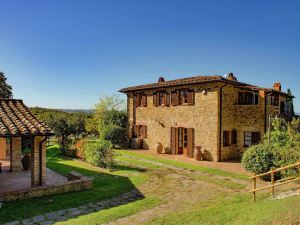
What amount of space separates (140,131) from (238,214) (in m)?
17.6

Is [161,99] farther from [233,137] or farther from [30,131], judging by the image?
[30,131]

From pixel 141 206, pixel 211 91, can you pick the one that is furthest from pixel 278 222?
pixel 211 91

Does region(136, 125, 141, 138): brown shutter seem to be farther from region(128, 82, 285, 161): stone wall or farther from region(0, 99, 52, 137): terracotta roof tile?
region(0, 99, 52, 137): terracotta roof tile

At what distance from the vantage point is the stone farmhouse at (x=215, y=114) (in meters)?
18.3

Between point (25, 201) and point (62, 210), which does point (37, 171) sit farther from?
point (62, 210)

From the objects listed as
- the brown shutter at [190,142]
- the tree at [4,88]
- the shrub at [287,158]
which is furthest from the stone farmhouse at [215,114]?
the tree at [4,88]

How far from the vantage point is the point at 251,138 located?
750 inches

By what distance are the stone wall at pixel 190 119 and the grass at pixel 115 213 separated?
31.7 ft

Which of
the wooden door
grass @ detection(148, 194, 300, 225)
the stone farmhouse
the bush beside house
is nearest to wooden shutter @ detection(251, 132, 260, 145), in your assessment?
the stone farmhouse

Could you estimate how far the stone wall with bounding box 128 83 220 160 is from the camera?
1844cm

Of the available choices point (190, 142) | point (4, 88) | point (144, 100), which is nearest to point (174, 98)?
point (190, 142)

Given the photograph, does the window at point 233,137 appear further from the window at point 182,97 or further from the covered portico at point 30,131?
the covered portico at point 30,131

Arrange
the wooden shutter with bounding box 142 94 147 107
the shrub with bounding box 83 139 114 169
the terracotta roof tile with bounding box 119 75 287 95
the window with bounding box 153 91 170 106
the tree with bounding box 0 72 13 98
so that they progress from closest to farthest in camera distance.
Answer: the shrub with bounding box 83 139 114 169 → the terracotta roof tile with bounding box 119 75 287 95 → the window with bounding box 153 91 170 106 → the wooden shutter with bounding box 142 94 147 107 → the tree with bounding box 0 72 13 98

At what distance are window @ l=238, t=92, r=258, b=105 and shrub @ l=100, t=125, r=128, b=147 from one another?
11436 mm
